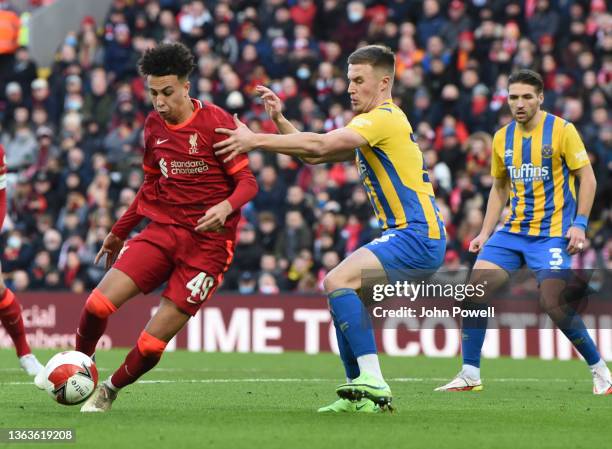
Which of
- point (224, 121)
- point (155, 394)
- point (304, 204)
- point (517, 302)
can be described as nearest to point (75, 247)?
point (304, 204)

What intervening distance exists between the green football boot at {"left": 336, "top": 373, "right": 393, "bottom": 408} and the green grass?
0.12 metres

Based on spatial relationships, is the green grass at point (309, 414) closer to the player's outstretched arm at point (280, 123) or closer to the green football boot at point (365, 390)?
the green football boot at point (365, 390)

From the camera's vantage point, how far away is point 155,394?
9.41 meters

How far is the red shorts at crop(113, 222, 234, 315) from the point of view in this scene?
25.9 feet

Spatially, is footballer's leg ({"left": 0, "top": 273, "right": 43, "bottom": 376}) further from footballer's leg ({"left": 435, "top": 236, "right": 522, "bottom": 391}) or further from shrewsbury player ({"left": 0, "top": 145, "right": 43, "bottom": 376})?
footballer's leg ({"left": 435, "top": 236, "right": 522, "bottom": 391})

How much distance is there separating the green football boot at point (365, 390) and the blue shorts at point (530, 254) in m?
2.77

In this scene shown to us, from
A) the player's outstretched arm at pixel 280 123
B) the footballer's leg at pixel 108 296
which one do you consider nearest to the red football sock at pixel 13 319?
the footballer's leg at pixel 108 296

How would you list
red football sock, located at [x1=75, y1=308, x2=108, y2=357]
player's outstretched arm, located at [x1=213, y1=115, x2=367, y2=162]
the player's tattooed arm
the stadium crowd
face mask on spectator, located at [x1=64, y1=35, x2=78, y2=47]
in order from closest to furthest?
player's outstretched arm, located at [x1=213, y1=115, x2=367, y2=162] → the player's tattooed arm → red football sock, located at [x1=75, y1=308, x2=108, y2=357] → the stadium crowd → face mask on spectator, located at [x1=64, y1=35, x2=78, y2=47]

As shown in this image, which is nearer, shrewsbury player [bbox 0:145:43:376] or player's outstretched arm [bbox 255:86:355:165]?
player's outstretched arm [bbox 255:86:355:165]

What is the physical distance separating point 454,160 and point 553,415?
9449 millimetres

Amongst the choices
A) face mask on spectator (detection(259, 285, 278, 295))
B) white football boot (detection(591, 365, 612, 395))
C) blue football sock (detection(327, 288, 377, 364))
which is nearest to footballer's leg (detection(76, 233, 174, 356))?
blue football sock (detection(327, 288, 377, 364))

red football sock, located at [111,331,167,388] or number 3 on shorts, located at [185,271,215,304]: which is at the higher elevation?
number 3 on shorts, located at [185,271,215,304]

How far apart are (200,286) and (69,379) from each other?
0.97 metres

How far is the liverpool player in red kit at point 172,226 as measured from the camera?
7852mm
